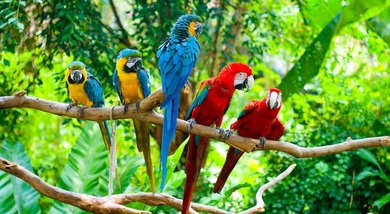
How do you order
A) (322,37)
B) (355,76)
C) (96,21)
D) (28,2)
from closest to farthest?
(322,37) → (28,2) → (96,21) → (355,76)

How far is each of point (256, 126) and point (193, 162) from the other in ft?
0.88

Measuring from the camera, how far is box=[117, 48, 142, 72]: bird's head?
6.25 feet

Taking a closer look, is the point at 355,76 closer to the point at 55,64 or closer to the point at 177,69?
A: the point at 55,64

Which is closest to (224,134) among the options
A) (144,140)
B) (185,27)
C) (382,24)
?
(144,140)

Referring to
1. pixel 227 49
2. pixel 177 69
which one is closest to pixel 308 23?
pixel 227 49

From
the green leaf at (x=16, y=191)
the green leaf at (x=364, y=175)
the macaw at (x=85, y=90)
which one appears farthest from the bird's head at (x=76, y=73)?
the green leaf at (x=364, y=175)

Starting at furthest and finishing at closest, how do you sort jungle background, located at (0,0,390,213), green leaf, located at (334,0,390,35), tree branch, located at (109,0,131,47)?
tree branch, located at (109,0,131,47) → jungle background, located at (0,0,390,213) → green leaf, located at (334,0,390,35)

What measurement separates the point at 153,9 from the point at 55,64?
0.79m

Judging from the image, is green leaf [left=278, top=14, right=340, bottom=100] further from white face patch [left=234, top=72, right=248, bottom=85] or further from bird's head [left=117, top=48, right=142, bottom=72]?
bird's head [left=117, top=48, right=142, bottom=72]

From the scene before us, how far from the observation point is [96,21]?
3.35 metres

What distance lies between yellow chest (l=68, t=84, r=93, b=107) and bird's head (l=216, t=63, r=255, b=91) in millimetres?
545

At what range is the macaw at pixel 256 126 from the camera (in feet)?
6.72

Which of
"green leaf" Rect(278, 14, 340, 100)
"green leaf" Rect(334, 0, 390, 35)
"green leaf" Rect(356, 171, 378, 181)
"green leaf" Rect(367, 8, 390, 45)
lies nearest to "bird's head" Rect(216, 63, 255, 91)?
"green leaf" Rect(278, 14, 340, 100)

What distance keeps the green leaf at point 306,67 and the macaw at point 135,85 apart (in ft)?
3.28
